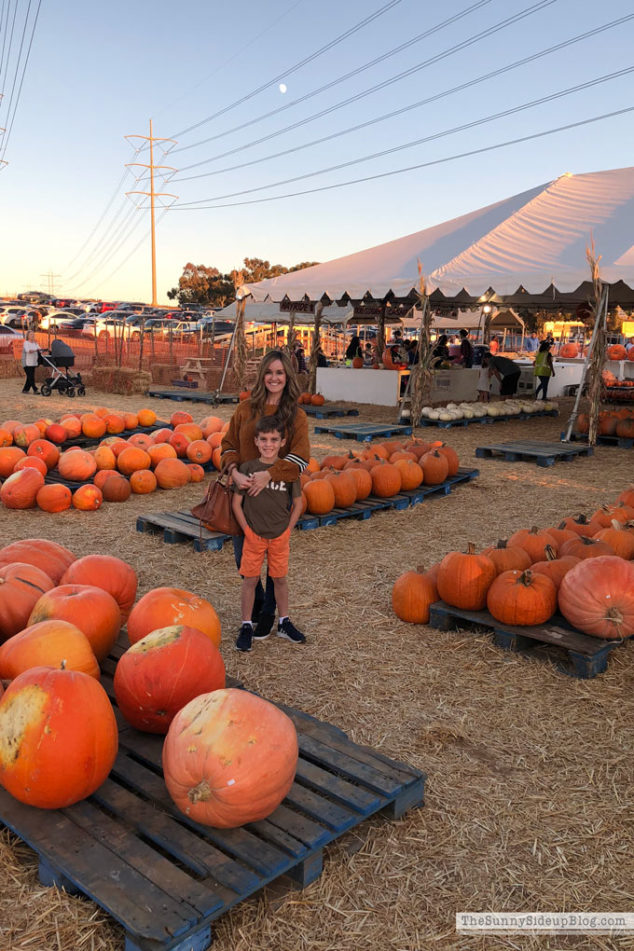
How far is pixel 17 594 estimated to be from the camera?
3400mm

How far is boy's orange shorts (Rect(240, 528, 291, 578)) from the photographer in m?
4.05

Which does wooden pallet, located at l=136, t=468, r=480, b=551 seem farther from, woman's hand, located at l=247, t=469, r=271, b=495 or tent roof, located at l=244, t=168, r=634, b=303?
tent roof, located at l=244, t=168, r=634, b=303

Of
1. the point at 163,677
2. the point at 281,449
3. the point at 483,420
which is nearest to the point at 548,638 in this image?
the point at 281,449

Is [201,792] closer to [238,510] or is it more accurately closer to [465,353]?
[238,510]

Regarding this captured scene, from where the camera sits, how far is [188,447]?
908 centimetres

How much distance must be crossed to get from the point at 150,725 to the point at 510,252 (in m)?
11.5

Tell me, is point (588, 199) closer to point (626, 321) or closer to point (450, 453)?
point (450, 453)

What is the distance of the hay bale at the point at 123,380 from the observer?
19.7 m

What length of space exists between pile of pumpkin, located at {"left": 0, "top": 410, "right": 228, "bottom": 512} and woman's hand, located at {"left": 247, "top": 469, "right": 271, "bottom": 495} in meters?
4.06

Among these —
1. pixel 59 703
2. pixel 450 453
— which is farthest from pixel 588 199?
pixel 59 703

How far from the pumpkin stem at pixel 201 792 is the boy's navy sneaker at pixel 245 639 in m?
1.88

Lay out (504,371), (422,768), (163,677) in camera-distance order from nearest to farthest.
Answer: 1. (163,677)
2. (422,768)
3. (504,371)

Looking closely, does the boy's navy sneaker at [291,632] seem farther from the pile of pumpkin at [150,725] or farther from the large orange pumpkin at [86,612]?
the pile of pumpkin at [150,725]

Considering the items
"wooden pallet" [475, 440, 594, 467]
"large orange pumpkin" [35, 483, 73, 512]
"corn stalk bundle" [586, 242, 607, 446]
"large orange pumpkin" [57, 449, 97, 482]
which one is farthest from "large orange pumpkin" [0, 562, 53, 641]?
"corn stalk bundle" [586, 242, 607, 446]
